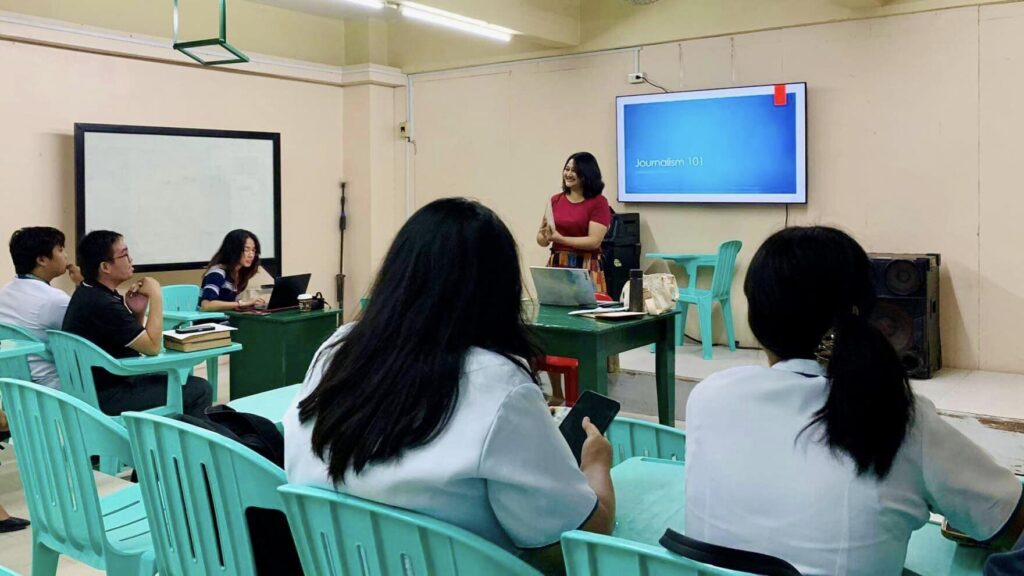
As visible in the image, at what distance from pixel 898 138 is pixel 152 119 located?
16.5 feet

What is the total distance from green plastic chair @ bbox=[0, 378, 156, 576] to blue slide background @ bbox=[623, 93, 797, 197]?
4.95 m

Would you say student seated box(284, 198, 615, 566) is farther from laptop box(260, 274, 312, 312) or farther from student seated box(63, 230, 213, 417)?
laptop box(260, 274, 312, 312)

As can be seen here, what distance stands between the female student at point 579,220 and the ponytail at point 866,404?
347 centimetres

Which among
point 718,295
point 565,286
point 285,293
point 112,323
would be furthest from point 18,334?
point 718,295

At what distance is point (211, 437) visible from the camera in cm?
162

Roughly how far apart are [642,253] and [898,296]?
2.00m

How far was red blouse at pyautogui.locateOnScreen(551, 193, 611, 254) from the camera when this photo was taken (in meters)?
4.91

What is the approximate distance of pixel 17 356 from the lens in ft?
11.0

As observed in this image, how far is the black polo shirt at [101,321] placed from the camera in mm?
3521

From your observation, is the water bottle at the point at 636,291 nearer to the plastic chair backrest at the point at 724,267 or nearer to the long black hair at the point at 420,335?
the plastic chair backrest at the point at 724,267

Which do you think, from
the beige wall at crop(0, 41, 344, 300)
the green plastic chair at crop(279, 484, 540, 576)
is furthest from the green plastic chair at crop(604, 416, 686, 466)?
the beige wall at crop(0, 41, 344, 300)

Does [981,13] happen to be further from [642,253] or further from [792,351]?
[792,351]

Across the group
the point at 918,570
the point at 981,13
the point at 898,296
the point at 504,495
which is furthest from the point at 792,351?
the point at 981,13

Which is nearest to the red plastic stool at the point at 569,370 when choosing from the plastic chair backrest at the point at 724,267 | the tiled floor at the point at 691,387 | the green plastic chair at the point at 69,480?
the tiled floor at the point at 691,387
